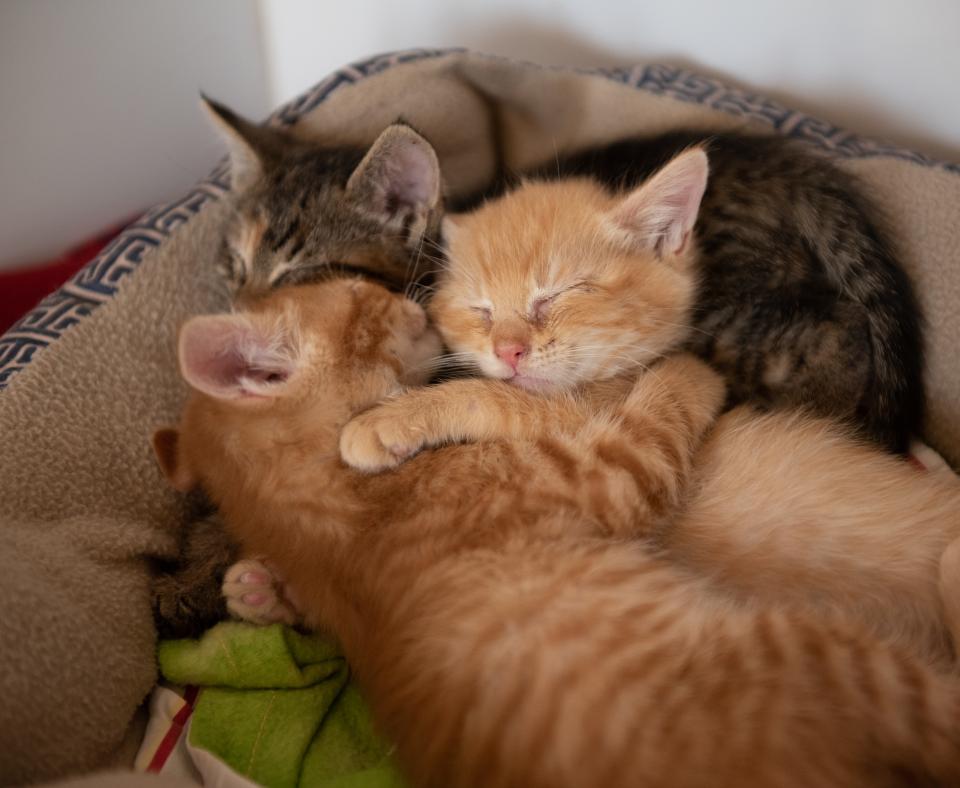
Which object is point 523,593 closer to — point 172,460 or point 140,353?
point 172,460

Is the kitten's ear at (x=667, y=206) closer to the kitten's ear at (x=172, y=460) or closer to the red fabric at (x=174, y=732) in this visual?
the kitten's ear at (x=172, y=460)

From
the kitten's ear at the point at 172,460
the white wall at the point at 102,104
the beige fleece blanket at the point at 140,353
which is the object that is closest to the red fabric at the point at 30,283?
the white wall at the point at 102,104

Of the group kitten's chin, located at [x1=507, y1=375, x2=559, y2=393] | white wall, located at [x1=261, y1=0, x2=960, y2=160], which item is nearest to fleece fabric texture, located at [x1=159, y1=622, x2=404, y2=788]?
kitten's chin, located at [x1=507, y1=375, x2=559, y2=393]

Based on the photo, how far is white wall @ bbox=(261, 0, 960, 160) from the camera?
6.04ft

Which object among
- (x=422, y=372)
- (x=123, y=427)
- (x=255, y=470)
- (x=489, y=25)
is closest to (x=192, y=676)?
(x=255, y=470)

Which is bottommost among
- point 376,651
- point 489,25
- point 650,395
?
point 376,651

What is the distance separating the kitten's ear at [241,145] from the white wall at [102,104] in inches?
19.0

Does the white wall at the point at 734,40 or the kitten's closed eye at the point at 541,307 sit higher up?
the white wall at the point at 734,40

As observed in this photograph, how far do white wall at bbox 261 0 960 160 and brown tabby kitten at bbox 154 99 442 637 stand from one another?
84 centimetres

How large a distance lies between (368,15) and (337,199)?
3.50 feet

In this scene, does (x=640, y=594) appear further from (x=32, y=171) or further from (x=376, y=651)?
(x=32, y=171)

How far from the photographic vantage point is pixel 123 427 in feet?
4.96

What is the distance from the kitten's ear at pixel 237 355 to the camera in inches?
45.0

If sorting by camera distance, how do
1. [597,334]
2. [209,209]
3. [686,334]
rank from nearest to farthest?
[597,334]
[686,334]
[209,209]
